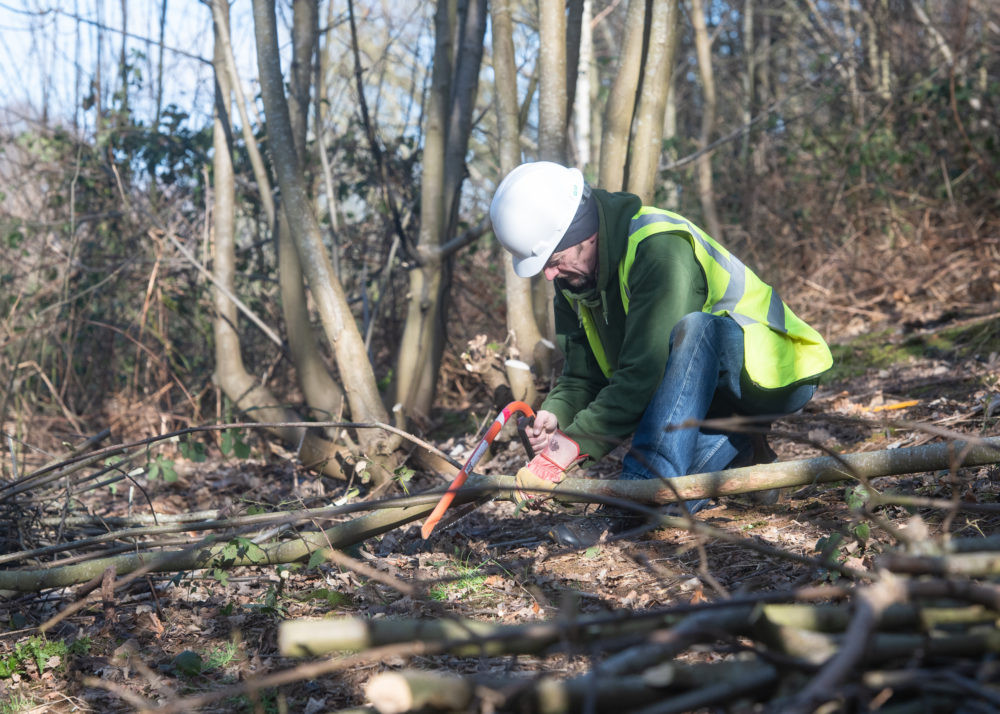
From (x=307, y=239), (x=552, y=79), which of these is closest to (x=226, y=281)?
(x=307, y=239)

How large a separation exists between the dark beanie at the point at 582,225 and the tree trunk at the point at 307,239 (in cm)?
171

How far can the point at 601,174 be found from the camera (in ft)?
16.3

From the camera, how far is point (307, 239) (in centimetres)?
469

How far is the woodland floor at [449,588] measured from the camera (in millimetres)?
2559

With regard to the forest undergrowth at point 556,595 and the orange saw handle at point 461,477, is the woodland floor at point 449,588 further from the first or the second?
the orange saw handle at point 461,477

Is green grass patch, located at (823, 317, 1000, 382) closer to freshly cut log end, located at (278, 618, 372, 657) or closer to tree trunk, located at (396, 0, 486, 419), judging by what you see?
tree trunk, located at (396, 0, 486, 419)

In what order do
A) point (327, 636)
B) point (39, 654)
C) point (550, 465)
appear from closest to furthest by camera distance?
point (327, 636), point (39, 654), point (550, 465)

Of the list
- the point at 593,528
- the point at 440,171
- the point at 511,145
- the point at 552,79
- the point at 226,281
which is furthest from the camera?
the point at 226,281

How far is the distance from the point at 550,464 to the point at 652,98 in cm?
275

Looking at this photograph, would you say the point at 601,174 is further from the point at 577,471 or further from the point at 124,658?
the point at 124,658

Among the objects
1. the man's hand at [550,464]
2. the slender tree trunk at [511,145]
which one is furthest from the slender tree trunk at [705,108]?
the man's hand at [550,464]

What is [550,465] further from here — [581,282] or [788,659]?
[788,659]

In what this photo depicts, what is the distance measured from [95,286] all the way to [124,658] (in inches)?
190

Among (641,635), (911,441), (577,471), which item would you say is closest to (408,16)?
(577,471)
